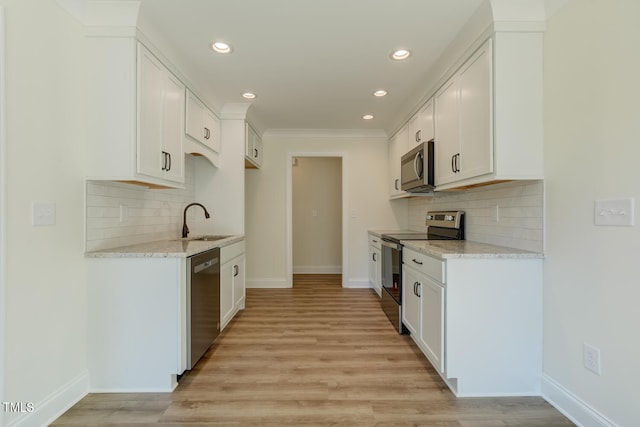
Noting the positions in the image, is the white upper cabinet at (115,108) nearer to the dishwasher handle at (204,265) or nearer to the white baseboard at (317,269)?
the dishwasher handle at (204,265)

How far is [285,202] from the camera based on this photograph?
4.59 metres

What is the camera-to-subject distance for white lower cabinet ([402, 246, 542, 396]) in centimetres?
186

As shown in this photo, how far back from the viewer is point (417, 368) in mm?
2182

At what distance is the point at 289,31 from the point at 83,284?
6.99ft

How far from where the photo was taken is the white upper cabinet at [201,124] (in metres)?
2.69

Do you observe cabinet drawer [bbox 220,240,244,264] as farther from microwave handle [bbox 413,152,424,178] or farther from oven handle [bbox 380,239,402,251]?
microwave handle [bbox 413,152,424,178]

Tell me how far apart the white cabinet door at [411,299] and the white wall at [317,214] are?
10.8 feet

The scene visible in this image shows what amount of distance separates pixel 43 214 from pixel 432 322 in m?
2.40

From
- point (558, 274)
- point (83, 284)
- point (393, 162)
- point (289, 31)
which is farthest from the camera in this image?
point (393, 162)

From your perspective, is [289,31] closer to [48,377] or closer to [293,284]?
[48,377]

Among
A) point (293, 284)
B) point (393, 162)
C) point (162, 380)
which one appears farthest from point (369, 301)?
point (162, 380)

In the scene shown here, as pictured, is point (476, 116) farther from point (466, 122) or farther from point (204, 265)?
point (204, 265)

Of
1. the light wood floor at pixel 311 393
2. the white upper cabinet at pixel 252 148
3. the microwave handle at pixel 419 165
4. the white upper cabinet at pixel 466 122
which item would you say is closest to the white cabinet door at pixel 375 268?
the light wood floor at pixel 311 393

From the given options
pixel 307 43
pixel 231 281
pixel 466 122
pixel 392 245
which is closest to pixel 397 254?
pixel 392 245
